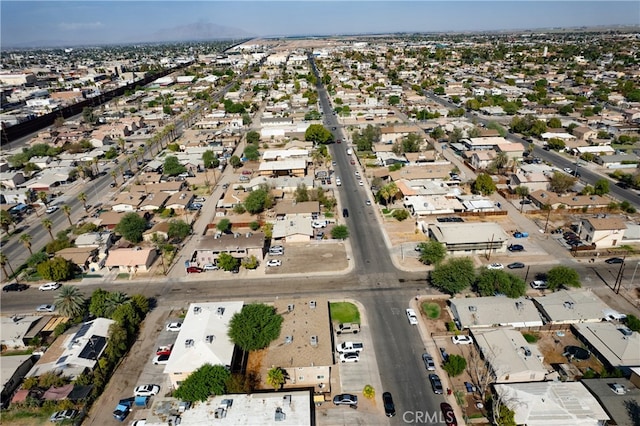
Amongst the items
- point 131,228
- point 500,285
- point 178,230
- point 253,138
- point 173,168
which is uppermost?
point 253,138

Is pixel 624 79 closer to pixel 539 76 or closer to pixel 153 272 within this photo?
pixel 539 76

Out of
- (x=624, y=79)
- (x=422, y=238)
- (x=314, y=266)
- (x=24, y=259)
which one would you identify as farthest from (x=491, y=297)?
(x=624, y=79)

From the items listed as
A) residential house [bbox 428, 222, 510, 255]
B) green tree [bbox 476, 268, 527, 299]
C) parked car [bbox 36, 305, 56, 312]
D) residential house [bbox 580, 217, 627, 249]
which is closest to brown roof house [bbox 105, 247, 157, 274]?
parked car [bbox 36, 305, 56, 312]

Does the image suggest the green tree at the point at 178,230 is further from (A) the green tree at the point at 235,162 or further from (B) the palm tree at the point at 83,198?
(A) the green tree at the point at 235,162

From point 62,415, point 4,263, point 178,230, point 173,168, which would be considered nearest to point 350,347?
point 62,415

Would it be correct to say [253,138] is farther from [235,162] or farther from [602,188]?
[602,188]

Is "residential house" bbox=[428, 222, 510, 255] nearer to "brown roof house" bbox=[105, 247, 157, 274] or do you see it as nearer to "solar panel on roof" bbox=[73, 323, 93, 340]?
"brown roof house" bbox=[105, 247, 157, 274]
